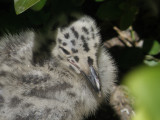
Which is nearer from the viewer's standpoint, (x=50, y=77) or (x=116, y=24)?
(x=50, y=77)

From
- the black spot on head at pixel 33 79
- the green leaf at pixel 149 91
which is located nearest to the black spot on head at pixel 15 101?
the black spot on head at pixel 33 79

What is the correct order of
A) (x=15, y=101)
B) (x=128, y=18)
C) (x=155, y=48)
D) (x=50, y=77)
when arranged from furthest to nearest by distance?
(x=155, y=48)
(x=128, y=18)
(x=50, y=77)
(x=15, y=101)

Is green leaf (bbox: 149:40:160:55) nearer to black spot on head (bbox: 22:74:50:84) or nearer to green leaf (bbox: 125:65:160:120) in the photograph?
black spot on head (bbox: 22:74:50:84)

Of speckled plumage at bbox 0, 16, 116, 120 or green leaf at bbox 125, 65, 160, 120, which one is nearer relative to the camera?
green leaf at bbox 125, 65, 160, 120

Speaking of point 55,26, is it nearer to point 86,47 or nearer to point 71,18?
point 71,18

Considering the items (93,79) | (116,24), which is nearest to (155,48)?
(116,24)

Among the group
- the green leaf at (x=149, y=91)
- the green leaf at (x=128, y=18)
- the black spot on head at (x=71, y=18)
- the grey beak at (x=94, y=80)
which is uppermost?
the green leaf at (x=149, y=91)

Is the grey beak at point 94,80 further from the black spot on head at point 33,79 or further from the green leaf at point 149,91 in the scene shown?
the green leaf at point 149,91

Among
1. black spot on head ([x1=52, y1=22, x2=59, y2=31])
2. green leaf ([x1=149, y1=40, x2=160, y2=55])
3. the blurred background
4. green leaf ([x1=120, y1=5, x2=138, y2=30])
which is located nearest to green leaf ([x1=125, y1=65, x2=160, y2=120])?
the blurred background
